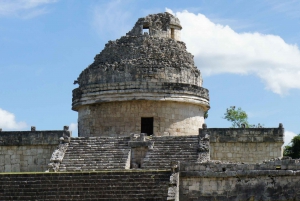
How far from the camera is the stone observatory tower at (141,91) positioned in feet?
93.1

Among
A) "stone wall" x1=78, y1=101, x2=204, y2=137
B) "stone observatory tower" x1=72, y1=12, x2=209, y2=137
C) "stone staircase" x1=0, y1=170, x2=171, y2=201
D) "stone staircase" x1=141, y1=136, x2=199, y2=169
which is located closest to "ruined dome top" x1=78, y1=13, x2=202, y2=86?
"stone observatory tower" x1=72, y1=12, x2=209, y2=137

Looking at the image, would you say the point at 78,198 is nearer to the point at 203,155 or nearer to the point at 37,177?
the point at 37,177

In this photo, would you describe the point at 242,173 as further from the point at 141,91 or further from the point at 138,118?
the point at 141,91

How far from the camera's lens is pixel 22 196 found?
20703 mm

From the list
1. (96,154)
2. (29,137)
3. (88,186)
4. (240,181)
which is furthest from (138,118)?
(240,181)

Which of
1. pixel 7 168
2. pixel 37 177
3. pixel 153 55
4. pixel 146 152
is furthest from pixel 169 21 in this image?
pixel 37 177

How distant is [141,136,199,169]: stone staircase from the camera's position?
24.3 metres

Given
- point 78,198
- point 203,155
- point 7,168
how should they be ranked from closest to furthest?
point 78,198, point 203,155, point 7,168

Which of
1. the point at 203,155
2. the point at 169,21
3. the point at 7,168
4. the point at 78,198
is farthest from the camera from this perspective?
the point at 169,21

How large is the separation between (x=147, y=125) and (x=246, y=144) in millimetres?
4552

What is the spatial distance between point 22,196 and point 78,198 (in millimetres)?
1833

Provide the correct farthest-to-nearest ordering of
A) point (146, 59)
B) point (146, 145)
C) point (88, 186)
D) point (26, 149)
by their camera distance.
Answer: point (146, 59)
point (26, 149)
point (146, 145)
point (88, 186)

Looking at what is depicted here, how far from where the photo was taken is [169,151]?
25.0m

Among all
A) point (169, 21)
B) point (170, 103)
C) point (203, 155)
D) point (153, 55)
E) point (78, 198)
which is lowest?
point (78, 198)
